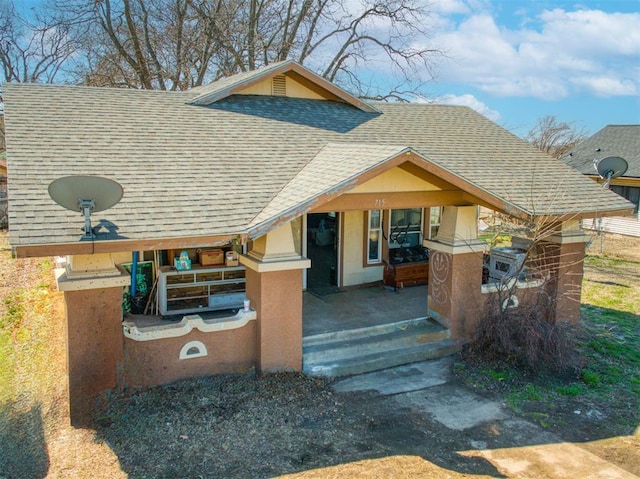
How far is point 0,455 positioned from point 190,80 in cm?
2384

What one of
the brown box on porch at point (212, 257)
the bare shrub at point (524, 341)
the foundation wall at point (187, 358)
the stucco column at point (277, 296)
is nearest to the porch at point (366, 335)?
the stucco column at point (277, 296)

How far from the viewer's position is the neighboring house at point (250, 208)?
7.05 m

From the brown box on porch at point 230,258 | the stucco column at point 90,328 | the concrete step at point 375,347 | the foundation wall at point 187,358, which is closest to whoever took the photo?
the stucco column at point 90,328

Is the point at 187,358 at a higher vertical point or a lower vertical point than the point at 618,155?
lower

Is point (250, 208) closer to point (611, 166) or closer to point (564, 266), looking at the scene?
point (564, 266)

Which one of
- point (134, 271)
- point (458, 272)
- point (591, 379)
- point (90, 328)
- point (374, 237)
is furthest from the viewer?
point (374, 237)

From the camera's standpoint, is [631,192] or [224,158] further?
[631,192]

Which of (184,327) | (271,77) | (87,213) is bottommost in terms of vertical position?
(184,327)

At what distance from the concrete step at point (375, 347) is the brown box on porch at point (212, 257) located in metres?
2.82

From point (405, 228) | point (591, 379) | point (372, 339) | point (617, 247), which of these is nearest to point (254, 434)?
point (372, 339)

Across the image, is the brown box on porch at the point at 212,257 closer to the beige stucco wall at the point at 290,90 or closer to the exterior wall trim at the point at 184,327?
the exterior wall trim at the point at 184,327

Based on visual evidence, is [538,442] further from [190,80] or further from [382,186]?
[190,80]

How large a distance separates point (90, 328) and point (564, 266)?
8.49 metres

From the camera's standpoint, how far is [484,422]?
721cm
